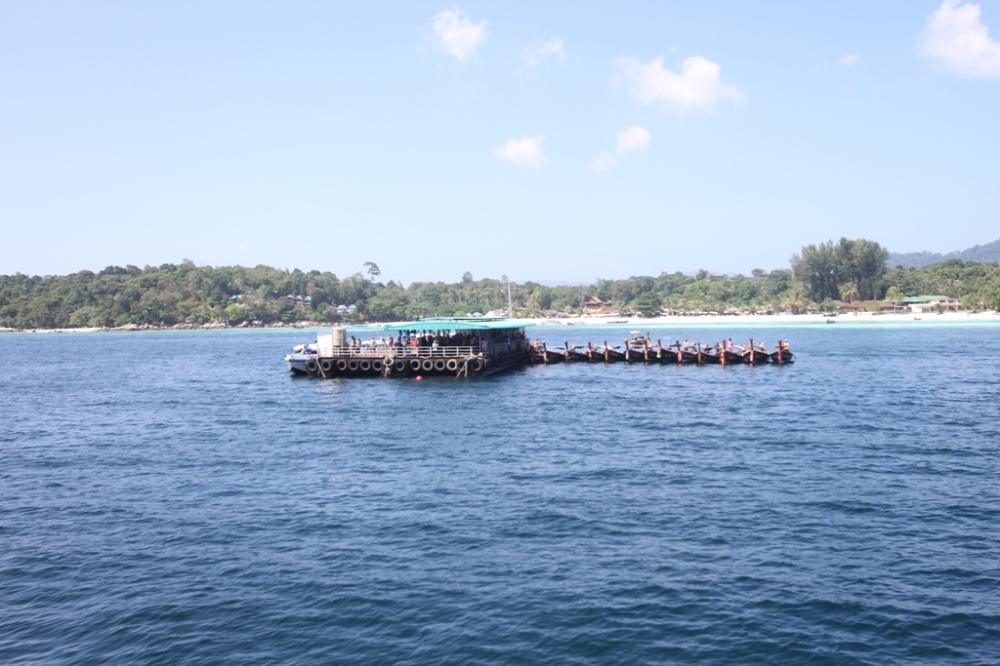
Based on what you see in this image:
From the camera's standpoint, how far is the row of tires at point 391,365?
71.7 m

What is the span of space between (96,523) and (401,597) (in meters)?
13.5

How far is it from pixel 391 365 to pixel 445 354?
16.1 feet

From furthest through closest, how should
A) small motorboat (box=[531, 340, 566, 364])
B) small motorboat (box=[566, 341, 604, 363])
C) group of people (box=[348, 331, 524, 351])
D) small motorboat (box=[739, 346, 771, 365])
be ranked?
small motorboat (box=[566, 341, 604, 363]), small motorboat (box=[531, 340, 566, 364]), small motorboat (box=[739, 346, 771, 365]), group of people (box=[348, 331, 524, 351])

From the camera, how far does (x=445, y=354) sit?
72.9m

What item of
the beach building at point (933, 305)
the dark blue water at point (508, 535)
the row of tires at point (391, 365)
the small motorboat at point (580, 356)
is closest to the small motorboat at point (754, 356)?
the small motorboat at point (580, 356)

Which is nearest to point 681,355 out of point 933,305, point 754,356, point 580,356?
point 754,356

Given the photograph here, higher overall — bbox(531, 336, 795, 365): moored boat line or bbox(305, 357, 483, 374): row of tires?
bbox(305, 357, 483, 374): row of tires

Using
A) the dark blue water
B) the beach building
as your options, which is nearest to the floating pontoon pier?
the dark blue water

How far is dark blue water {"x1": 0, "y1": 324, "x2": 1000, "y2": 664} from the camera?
18391 millimetres

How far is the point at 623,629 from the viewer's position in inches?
733

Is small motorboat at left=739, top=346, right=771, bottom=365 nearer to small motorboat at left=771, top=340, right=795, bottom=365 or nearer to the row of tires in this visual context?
small motorboat at left=771, top=340, right=795, bottom=365

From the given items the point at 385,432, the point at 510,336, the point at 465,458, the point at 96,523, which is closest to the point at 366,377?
the point at 510,336

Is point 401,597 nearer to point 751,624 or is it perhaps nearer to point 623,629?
point 623,629

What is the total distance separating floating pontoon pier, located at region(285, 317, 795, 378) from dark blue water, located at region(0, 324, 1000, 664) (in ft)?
62.4
